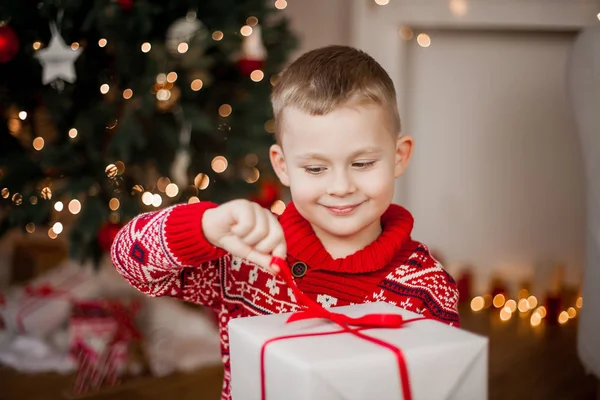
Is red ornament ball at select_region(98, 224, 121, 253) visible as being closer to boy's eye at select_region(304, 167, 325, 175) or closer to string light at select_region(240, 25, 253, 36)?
string light at select_region(240, 25, 253, 36)

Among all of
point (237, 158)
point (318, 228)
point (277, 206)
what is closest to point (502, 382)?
point (277, 206)

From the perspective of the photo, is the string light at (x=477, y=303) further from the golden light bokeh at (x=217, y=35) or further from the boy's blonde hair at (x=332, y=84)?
the boy's blonde hair at (x=332, y=84)

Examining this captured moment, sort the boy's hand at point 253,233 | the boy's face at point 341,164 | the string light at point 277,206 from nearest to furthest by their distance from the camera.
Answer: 1. the boy's hand at point 253,233
2. the boy's face at point 341,164
3. the string light at point 277,206

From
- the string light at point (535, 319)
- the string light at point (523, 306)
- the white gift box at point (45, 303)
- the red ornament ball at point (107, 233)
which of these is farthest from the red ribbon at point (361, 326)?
the string light at point (523, 306)

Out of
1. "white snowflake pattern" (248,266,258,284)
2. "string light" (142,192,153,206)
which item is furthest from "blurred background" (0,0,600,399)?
"white snowflake pattern" (248,266,258,284)

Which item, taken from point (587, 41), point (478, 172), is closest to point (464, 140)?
point (478, 172)

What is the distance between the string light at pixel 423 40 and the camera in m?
2.87

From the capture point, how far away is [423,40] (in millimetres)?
2869

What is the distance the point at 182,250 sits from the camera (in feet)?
2.79

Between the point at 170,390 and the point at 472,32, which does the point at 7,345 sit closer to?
the point at 170,390

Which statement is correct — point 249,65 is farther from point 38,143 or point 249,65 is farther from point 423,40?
point 423,40

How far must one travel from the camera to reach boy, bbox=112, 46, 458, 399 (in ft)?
2.78

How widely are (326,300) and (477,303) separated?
2103mm

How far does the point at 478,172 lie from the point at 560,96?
0.45 metres
